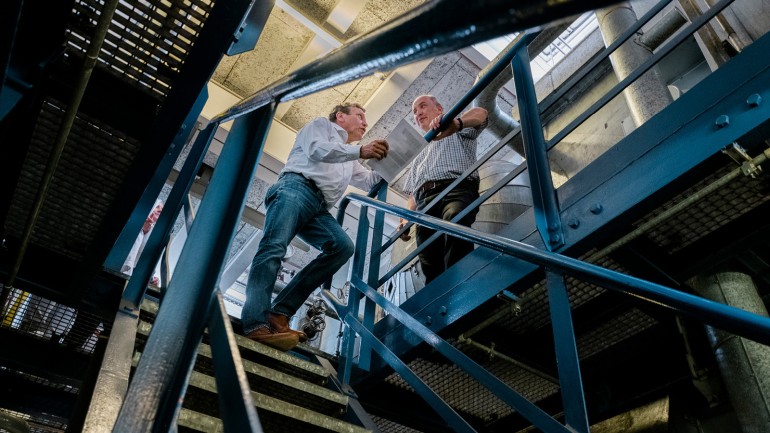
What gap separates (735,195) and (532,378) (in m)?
2.04

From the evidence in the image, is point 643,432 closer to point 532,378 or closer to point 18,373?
point 532,378

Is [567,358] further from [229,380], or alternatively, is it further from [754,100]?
[229,380]

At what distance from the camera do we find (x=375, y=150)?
12.4 ft

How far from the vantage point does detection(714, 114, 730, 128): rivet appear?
218cm

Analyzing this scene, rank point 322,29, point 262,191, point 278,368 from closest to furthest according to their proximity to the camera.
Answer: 1. point 278,368
2. point 322,29
3. point 262,191

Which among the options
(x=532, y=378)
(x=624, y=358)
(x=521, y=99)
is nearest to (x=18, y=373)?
(x=532, y=378)

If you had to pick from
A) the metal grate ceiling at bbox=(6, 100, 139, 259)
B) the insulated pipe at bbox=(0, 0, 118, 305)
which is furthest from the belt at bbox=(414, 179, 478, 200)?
the insulated pipe at bbox=(0, 0, 118, 305)

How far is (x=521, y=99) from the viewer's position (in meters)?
3.07

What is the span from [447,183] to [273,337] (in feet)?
6.39

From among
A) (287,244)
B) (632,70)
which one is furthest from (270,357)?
(632,70)

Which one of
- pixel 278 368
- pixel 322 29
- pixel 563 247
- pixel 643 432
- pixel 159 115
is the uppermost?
pixel 322 29

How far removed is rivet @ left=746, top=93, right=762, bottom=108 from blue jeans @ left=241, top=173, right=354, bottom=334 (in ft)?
9.20

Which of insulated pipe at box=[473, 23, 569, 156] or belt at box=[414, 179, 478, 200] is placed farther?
insulated pipe at box=[473, 23, 569, 156]

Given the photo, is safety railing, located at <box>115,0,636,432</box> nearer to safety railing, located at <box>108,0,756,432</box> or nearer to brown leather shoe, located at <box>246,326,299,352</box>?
safety railing, located at <box>108,0,756,432</box>
